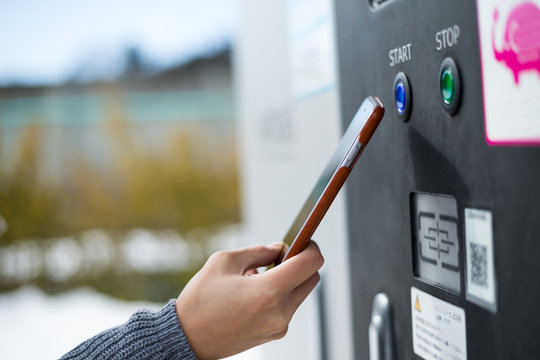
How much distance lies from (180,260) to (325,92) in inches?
203

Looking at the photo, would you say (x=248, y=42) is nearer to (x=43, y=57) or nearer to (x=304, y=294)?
(x=304, y=294)

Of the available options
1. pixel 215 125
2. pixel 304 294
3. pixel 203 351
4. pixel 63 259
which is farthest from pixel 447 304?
pixel 63 259

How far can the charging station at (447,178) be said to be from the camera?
0.47m

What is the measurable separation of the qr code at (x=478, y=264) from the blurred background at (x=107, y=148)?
5.29 metres

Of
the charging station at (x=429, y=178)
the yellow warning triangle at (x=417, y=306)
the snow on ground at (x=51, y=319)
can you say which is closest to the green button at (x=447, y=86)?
the charging station at (x=429, y=178)

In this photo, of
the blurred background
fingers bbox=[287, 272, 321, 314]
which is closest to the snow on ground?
the blurred background

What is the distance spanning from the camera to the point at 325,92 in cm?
98

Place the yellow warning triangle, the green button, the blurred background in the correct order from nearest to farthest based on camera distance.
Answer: the green button
the yellow warning triangle
the blurred background

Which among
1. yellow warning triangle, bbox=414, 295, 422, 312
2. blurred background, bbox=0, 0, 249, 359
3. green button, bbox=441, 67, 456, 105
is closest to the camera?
green button, bbox=441, 67, 456, 105

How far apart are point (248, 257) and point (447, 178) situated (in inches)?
9.5

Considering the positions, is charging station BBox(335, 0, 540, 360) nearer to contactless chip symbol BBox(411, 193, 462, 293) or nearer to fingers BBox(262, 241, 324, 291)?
contactless chip symbol BBox(411, 193, 462, 293)

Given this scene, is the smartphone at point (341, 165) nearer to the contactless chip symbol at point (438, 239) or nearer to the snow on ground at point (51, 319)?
the contactless chip symbol at point (438, 239)

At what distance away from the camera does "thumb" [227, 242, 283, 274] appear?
0.70 m

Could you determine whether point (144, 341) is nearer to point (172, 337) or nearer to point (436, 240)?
point (172, 337)
